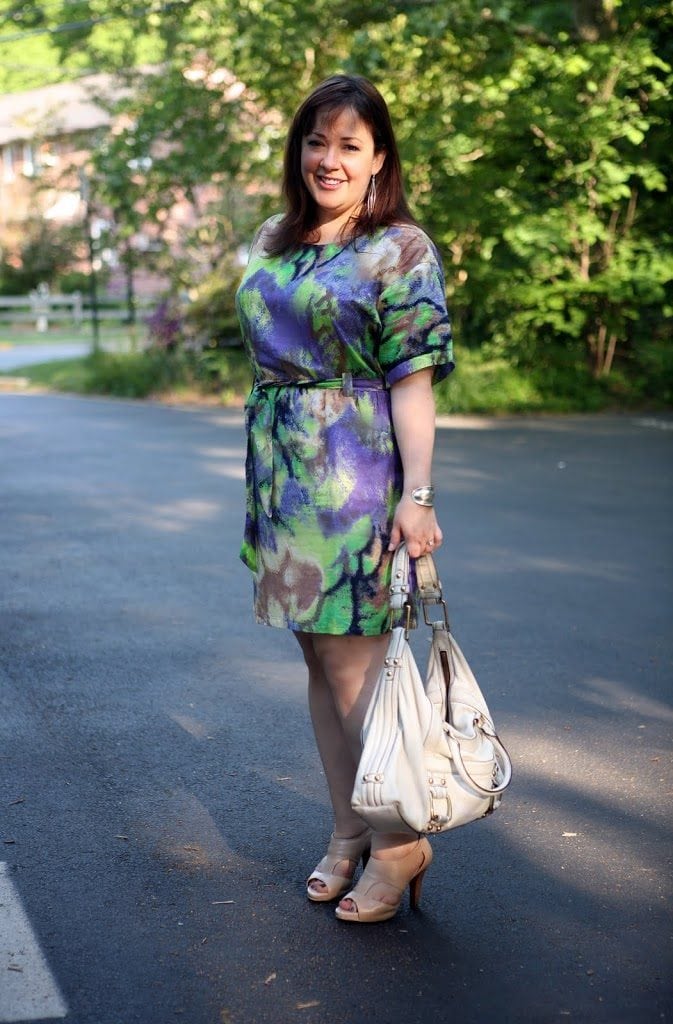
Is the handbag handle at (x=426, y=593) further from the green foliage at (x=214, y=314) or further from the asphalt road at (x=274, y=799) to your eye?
the green foliage at (x=214, y=314)

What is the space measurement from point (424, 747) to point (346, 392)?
793 mm

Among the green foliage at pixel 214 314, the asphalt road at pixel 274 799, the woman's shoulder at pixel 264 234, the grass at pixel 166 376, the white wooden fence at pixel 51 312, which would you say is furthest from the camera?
the white wooden fence at pixel 51 312

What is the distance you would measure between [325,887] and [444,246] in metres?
14.1

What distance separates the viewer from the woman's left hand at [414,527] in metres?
3.21

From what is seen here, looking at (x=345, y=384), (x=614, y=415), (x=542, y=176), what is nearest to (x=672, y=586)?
(x=345, y=384)

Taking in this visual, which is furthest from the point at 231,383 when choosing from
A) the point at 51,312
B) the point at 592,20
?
the point at 51,312

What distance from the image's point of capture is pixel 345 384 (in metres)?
3.25

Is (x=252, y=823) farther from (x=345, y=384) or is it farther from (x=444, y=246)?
(x=444, y=246)

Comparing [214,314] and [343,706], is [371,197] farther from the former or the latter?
[214,314]

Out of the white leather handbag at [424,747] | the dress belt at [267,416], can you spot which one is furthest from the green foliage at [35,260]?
the white leather handbag at [424,747]

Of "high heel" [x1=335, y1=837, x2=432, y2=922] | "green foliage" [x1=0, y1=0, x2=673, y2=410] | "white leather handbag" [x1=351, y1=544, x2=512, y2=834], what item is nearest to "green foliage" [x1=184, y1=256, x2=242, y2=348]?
"green foliage" [x1=0, y1=0, x2=673, y2=410]

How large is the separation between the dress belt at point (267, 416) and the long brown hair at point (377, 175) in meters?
0.31

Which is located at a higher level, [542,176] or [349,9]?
[349,9]

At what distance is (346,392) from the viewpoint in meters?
3.25
